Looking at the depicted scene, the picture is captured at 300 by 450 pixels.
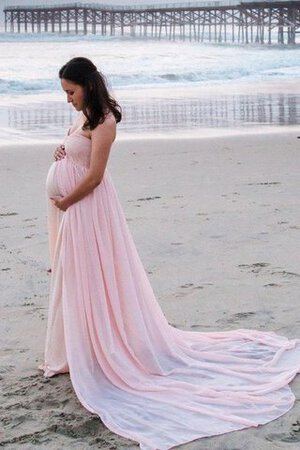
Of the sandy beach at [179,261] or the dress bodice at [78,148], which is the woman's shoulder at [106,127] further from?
the sandy beach at [179,261]

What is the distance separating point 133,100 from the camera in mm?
20203

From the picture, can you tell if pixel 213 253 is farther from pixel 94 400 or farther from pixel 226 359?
pixel 94 400

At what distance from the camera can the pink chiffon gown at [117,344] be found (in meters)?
Result: 3.53

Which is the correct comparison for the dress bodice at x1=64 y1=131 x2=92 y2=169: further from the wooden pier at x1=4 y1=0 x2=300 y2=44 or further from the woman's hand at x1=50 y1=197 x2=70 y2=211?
the wooden pier at x1=4 y1=0 x2=300 y2=44

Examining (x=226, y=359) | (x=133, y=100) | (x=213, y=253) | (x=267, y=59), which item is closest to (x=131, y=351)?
(x=226, y=359)

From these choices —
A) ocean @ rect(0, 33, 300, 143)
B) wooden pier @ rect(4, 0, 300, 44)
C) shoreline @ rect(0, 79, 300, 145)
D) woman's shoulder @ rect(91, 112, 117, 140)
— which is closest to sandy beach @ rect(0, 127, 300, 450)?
woman's shoulder @ rect(91, 112, 117, 140)

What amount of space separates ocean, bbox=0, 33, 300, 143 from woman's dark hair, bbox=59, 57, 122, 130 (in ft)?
0.44

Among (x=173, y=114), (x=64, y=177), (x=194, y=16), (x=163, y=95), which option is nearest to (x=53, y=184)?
(x=64, y=177)

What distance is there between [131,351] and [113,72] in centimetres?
2953

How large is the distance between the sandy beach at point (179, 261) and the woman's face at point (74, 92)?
123 centimetres

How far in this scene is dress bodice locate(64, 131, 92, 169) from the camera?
3.66 meters

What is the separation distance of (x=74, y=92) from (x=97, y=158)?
0.95 feet

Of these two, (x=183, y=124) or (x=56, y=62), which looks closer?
(x=183, y=124)

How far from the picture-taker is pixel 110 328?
3.72 m
